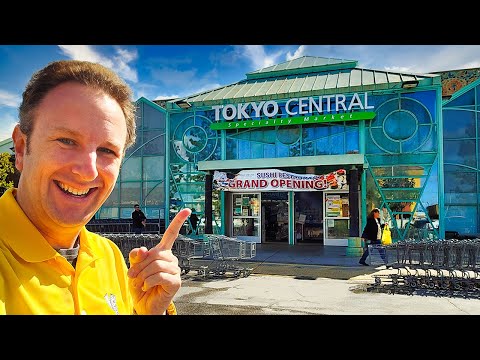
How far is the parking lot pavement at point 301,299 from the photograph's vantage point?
5.62m

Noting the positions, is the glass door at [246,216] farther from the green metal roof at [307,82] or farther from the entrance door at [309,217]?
the green metal roof at [307,82]

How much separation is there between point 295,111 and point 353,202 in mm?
4178

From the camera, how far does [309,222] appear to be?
47.4ft

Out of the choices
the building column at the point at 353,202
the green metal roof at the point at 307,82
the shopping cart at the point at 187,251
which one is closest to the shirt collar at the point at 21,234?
the shopping cart at the point at 187,251

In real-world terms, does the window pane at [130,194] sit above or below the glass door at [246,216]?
above

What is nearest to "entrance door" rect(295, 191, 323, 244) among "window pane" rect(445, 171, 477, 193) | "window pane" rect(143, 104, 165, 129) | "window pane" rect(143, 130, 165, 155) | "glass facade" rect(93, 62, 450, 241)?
"glass facade" rect(93, 62, 450, 241)

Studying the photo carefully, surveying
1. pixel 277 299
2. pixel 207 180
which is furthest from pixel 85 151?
pixel 207 180

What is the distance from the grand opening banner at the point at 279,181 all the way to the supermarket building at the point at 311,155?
1.4 inches

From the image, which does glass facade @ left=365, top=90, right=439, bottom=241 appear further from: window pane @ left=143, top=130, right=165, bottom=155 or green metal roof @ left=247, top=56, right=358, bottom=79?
window pane @ left=143, top=130, right=165, bottom=155

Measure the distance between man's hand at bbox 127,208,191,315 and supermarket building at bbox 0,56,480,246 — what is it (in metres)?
11.0

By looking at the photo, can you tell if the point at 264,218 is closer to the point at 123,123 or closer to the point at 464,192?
the point at 464,192

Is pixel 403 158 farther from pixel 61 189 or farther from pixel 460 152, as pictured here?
pixel 61 189

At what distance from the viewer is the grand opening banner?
12492mm

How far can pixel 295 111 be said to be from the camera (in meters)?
13.8
